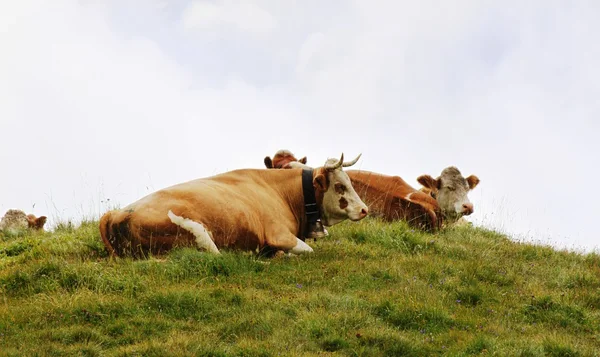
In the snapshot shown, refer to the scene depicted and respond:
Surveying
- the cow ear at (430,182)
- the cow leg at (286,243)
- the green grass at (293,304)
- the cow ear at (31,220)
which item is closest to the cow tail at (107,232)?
the green grass at (293,304)

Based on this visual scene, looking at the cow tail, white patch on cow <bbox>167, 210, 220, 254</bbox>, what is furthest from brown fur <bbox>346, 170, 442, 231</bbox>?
the cow tail

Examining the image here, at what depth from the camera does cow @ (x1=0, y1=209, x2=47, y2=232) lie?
19547 millimetres

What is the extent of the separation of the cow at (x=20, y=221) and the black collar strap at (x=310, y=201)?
8.42m

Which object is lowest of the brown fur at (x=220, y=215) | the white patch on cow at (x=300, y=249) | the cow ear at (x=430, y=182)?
the white patch on cow at (x=300, y=249)

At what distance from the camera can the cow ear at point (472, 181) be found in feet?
61.2

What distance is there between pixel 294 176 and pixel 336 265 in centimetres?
254

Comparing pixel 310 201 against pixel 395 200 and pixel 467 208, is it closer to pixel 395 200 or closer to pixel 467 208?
pixel 395 200

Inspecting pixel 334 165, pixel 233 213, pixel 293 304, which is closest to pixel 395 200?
pixel 334 165

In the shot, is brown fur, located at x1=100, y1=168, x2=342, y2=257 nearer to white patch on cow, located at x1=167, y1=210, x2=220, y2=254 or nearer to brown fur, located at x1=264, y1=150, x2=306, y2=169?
white patch on cow, located at x1=167, y1=210, x2=220, y2=254

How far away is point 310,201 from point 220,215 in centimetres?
222

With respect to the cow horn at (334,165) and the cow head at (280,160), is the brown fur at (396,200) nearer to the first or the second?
the cow head at (280,160)

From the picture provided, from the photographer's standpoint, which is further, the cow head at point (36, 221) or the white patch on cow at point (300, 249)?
the cow head at point (36, 221)

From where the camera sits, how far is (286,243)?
12891 millimetres

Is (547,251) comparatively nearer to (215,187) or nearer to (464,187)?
(464,187)
